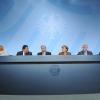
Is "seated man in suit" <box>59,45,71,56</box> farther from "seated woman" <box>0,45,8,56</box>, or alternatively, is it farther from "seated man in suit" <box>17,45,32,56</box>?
"seated woman" <box>0,45,8,56</box>

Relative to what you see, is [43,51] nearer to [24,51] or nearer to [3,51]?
[24,51]

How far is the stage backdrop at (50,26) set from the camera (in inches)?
38.3

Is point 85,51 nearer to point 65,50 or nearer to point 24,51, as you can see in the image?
point 65,50

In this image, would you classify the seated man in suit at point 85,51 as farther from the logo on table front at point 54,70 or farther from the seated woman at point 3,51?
the seated woman at point 3,51

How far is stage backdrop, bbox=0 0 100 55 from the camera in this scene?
0.97m

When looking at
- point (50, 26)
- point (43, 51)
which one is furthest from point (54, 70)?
point (50, 26)

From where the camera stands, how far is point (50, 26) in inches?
39.2

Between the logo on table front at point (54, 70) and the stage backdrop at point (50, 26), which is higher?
the stage backdrop at point (50, 26)

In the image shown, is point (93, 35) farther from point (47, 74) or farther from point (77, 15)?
point (47, 74)

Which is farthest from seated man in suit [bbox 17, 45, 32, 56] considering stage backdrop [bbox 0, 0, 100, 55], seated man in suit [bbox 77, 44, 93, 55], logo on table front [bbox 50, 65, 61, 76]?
seated man in suit [bbox 77, 44, 93, 55]

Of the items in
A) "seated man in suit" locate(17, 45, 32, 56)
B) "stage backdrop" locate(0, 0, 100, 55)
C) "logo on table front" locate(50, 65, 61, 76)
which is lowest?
"logo on table front" locate(50, 65, 61, 76)

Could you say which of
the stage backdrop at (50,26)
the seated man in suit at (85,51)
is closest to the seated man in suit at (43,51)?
the stage backdrop at (50,26)

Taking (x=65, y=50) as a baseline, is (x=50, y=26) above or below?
above

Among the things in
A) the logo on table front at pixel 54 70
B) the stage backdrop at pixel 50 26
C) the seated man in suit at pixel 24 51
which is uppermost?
the stage backdrop at pixel 50 26
